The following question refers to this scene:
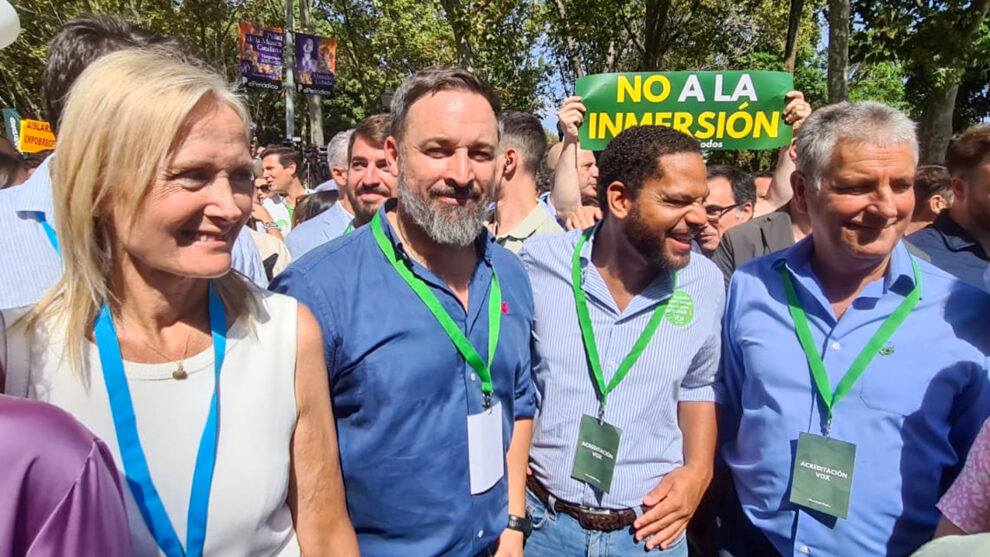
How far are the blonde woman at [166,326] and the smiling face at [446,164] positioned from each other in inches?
24.2

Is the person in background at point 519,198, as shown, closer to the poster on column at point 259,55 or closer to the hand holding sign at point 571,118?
the hand holding sign at point 571,118

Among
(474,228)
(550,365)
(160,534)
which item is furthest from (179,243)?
(550,365)

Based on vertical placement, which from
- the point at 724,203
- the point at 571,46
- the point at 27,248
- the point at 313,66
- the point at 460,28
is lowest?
the point at 724,203

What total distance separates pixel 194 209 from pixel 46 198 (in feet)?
2.02

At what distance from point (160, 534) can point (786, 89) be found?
3.80 metres

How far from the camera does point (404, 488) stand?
186 cm

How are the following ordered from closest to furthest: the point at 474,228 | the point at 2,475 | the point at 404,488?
the point at 2,475
the point at 404,488
the point at 474,228

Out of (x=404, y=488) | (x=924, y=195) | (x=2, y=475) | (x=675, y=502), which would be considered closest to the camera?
(x=2, y=475)

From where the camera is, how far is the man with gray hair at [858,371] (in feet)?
6.53

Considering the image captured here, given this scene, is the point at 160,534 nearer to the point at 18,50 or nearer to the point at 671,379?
the point at 671,379

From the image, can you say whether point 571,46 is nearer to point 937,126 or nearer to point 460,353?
point 937,126

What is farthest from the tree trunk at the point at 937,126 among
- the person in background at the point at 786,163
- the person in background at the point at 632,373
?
the person in background at the point at 632,373

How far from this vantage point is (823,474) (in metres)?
2.02

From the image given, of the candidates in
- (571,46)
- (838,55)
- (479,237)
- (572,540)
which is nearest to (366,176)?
(479,237)
